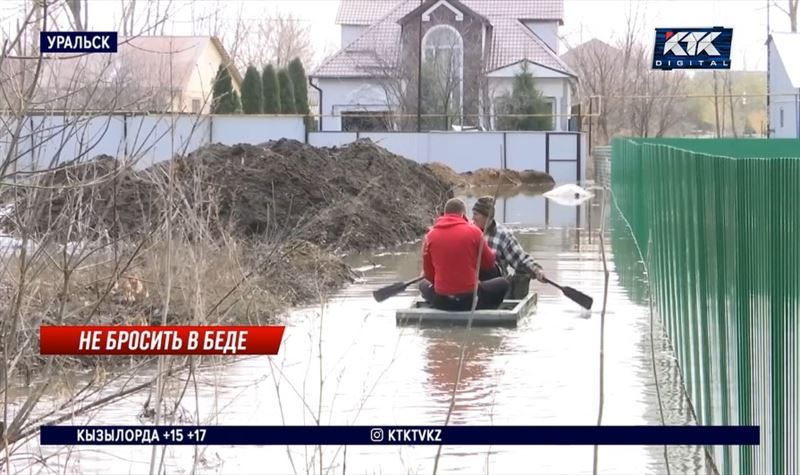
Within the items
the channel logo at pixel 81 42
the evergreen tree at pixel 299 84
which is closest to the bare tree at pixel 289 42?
the evergreen tree at pixel 299 84

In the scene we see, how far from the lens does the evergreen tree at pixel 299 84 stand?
6009 centimetres

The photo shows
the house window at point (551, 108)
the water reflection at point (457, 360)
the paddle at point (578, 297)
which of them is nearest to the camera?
the water reflection at point (457, 360)

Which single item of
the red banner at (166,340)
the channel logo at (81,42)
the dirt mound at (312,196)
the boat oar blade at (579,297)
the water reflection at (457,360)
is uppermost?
the channel logo at (81,42)

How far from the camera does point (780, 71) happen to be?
55188 millimetres

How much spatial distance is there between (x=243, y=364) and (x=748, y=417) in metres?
6.45

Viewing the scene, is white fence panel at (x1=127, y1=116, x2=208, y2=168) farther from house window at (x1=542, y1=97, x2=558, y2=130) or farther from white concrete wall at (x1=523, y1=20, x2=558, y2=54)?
white concrete wall at (x1=523, y1=20, x2=558, y2=54)

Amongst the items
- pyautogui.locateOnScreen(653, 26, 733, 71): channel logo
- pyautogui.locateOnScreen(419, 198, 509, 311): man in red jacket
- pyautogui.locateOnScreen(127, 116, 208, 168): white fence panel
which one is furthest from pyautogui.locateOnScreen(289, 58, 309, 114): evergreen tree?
pyautogui.locateOnScreen(653, 26, 733, 71): channel logo

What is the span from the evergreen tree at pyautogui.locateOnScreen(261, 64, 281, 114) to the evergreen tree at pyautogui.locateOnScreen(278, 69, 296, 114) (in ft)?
2.71

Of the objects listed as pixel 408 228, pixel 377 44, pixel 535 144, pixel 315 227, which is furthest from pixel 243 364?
pixel 377 44

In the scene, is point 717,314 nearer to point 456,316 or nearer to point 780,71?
point 456,316

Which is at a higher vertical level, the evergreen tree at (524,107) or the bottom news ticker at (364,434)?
the evergreen tree at (524,107)

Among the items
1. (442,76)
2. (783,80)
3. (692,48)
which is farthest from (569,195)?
(692,48)

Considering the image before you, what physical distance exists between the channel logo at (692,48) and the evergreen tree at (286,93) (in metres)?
47.9

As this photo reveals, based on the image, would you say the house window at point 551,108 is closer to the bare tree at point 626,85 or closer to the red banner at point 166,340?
the bare tree at point 626,85
